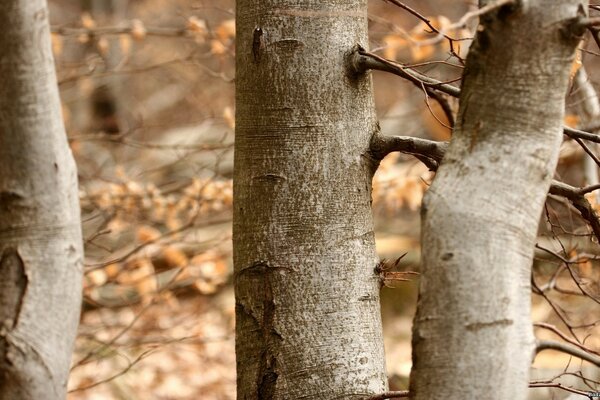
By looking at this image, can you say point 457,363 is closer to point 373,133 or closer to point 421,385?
point 421,385

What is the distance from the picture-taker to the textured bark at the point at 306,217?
1.88 metres

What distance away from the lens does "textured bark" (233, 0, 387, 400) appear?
6.15 feet

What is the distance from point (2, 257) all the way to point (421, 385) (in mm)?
868

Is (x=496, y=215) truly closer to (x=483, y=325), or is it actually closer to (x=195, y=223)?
(x=483, y=325)

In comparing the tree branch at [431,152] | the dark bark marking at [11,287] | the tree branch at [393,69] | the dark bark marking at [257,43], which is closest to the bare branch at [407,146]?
the tree branch at [431,152]

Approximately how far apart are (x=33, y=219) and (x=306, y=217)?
66 cm

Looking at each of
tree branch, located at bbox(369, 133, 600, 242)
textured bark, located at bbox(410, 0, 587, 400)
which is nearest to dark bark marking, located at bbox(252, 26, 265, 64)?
tree branch, located at bbox(369, 133, 600, 242)

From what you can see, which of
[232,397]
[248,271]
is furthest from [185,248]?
[248,271]

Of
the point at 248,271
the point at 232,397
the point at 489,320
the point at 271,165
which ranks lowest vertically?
the point at 232,397

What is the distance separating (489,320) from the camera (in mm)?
1453

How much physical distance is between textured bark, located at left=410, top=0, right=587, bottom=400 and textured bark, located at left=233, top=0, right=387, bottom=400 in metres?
0.38

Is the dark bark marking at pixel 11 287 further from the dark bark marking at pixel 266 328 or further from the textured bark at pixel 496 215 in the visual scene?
the textured bark at pixel 496 215

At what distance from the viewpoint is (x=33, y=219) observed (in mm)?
1500

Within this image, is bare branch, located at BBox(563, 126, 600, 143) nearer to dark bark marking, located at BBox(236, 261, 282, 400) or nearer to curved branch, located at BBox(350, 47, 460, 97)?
curved branch, located at BBox(350, 47, 460, 97)
